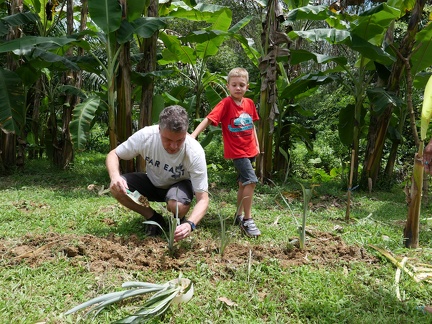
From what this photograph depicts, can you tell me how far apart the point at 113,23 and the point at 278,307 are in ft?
15.2

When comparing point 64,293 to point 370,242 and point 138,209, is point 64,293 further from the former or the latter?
point 370,242

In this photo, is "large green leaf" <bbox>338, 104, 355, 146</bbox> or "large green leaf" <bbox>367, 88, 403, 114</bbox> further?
"large green leaf" <bbox>338, 104, 355, 146</bbox>

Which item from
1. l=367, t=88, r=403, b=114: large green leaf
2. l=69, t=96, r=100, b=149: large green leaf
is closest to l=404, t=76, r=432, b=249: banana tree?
l=367, t=88, r=403, b=114: large green leaf

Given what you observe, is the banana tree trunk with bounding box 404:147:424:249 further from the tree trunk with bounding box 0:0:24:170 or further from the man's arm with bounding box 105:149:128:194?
the tree trunk with bounding box 0:0:24:170

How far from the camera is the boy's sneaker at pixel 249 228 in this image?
3.66m

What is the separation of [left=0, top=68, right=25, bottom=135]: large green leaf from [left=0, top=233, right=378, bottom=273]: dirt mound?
3005mm

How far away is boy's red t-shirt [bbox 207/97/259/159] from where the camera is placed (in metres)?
3.90

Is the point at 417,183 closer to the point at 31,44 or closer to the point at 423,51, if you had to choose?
the point at 423,51

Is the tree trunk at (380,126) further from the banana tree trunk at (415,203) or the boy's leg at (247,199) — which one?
the boy's leg at (247,199)

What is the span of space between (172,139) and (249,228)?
121 centimetres

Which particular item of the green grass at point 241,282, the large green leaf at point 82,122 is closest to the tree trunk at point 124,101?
the large green leaf at point 82,122

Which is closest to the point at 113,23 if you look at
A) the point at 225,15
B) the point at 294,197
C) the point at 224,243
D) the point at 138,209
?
the point at 225,15

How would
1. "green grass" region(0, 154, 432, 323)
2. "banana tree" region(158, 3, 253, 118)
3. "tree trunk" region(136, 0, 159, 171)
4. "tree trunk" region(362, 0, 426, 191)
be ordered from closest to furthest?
"green grass" region(0, 154, 432, 323)
"tree trunk" region(362, 0, 426, 191)
"tree trunk" region(136, 0, 159, 171)
"banana tree" region(158, 3, 253, 118)

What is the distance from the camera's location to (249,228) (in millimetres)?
3693
